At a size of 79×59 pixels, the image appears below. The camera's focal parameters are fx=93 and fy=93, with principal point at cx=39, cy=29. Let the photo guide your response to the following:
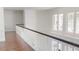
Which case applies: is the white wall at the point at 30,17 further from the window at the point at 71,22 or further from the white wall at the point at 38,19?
the window at the point at 71,22

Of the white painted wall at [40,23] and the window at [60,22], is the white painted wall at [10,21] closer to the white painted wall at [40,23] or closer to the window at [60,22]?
the white painted wall at [40,23]

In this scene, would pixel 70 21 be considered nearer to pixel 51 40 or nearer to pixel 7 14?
pixel 51 40

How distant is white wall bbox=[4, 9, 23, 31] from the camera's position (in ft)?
4.32

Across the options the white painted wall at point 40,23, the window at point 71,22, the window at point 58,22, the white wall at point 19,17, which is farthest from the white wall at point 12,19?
the window at point 71,22

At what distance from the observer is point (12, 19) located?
1.38 metres

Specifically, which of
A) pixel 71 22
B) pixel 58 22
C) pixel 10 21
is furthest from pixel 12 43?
pixel 71 22

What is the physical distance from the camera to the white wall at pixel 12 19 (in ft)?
4.32

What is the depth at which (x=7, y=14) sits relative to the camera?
4.30 feet

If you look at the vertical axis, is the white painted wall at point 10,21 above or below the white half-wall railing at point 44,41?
above

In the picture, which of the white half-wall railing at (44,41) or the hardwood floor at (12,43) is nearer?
the white half-wall railing at (44,41)

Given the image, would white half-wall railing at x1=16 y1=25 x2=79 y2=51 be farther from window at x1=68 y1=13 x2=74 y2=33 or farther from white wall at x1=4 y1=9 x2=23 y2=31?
window at x1=68 y1=13 x2=74 y2=33

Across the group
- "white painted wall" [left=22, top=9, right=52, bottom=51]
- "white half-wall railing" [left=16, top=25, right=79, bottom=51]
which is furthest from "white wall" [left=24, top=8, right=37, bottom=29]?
"white half-wall railing" [left=16, top=25, right=79, bottom=51]
